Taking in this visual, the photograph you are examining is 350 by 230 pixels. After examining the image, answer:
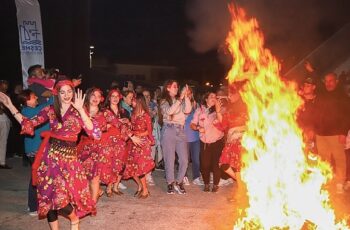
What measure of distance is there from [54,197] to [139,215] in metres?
1.83

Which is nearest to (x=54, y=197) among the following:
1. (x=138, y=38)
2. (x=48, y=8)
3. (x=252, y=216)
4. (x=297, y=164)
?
(x=252, y=216)

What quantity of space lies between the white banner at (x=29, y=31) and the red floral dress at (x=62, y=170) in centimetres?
578

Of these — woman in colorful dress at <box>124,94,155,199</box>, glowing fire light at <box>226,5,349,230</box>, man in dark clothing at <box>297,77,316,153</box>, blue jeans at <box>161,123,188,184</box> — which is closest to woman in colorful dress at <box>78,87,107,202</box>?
woman in colorful dress at <box>124,94,155,199</box>

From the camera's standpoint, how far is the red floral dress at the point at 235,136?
278 inches

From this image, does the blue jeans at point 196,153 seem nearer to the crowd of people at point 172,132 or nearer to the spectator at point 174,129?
the crowd of people at point 172,132

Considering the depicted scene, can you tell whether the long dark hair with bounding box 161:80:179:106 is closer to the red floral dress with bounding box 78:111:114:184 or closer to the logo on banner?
the red floral dress with bounding box 78:111:114:184

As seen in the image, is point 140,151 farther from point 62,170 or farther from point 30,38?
point 30,38

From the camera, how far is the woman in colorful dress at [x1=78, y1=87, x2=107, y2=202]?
6559 mm

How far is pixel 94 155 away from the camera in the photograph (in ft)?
22.4

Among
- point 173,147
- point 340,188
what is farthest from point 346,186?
point 173,147

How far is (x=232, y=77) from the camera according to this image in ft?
21.9

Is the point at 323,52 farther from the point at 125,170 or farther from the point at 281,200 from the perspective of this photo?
the point at 281,200

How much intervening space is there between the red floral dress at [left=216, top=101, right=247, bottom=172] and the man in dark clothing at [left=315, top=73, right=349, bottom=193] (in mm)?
1810

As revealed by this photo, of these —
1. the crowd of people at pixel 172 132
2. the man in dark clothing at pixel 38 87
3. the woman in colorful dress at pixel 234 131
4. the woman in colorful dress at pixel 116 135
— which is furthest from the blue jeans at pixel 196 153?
the man in dark clothing at pixel 38 87
